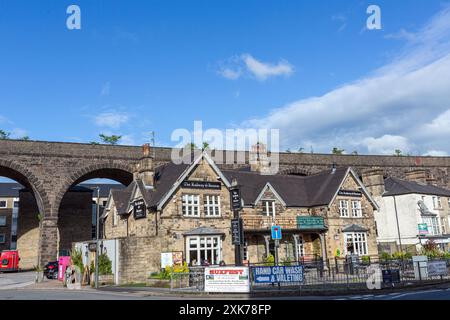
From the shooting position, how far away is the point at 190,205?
101 feet

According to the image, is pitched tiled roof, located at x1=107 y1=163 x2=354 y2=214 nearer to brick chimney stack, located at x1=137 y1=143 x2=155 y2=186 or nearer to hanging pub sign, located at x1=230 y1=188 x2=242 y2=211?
brick chimney stack, located at x1=137 y1=143 x2=155 y2=186

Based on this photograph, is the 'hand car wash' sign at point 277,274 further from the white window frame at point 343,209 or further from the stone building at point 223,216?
the white window frame at point 343,209

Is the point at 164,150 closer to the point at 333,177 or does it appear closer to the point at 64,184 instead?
the point at 64,184

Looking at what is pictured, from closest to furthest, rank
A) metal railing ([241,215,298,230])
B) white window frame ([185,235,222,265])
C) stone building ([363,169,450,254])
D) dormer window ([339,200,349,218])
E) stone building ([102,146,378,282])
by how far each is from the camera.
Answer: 1. stone building ([102,146,378,282])
2. white window frame ([185,235,222,265])
3. metal railing ([241,215,298,230])
4. dormer window ([339,200,349,218])
5. stone building ([363,169,450,254])

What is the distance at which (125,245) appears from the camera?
1101 inches

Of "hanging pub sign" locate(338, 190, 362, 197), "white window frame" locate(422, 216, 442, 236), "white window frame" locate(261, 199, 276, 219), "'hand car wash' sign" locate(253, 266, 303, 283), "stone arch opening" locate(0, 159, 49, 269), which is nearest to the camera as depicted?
"'hand car wash' sign" locate(253, 266, 303, 283)

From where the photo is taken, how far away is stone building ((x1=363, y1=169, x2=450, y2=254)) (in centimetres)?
4509

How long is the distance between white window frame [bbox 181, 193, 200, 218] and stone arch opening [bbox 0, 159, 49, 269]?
18108mm

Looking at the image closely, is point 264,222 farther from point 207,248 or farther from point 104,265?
point 104,265

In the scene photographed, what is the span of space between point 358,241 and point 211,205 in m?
14.2

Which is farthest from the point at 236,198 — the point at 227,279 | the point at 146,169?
the point at 227,279


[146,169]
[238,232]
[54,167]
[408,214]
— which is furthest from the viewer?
[408,214]

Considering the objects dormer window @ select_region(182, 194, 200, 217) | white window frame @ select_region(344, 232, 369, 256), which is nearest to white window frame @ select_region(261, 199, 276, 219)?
dormer window @ select_region(182, 194, 200, 217)
